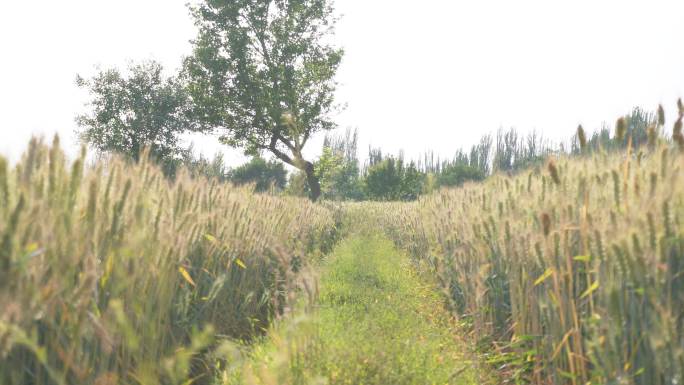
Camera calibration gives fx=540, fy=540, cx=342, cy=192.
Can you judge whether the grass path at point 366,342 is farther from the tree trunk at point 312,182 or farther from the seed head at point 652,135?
the tree trunk at point 312,182

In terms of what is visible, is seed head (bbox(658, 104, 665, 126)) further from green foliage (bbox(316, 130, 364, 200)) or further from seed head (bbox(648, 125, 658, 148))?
green foliage (bbox(316, 130, 364, 200))

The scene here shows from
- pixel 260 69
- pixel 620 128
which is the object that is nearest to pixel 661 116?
pixel 620 128

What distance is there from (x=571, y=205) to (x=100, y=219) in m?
2.14

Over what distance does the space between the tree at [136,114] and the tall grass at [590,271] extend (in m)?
28.9

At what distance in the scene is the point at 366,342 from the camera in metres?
3.24

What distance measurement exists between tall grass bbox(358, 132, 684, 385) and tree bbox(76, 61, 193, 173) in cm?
2893

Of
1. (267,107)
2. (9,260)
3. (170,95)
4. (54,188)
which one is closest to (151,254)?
(54,188)

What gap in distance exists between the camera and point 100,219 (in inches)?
86.3

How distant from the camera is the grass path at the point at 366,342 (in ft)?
8.35

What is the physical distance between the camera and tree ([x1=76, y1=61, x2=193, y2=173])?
30656mm

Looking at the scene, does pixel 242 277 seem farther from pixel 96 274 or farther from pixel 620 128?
pixel 620 128

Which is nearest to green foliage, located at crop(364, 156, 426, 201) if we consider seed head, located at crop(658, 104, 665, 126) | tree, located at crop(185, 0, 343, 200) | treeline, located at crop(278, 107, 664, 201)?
treeline, located at crop(278, 107, 664, 201)

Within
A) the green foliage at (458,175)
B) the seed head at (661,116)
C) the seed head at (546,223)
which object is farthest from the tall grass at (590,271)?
the green foliage at (458,175)

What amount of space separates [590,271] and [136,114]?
1254 inches
